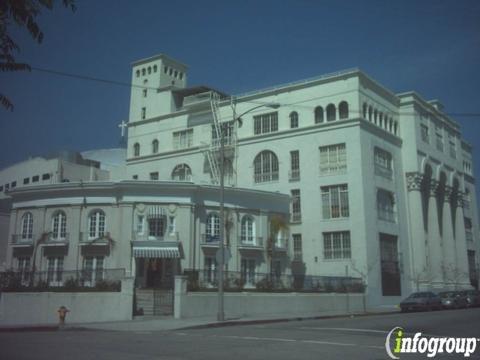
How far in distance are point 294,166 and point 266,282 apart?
60.1 ft

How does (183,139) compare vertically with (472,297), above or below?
above

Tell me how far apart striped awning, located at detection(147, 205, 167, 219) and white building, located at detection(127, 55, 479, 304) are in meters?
13.6

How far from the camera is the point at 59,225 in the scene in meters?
39.8

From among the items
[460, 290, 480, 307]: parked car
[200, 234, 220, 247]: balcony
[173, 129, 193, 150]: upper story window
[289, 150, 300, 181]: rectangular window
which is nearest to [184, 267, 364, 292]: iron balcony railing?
[200, 234, 220, 247]: balcony

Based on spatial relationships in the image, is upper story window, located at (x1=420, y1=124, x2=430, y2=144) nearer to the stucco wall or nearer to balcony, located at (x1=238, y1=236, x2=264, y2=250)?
balcony, located at (x1=238, y1=236, x2=264, y2=250)

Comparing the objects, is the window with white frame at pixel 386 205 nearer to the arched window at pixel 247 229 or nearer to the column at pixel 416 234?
the column at pixel 416 234

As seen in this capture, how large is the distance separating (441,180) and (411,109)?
10735mm

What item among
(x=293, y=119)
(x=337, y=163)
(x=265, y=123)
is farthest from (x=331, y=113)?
(x=265, y=123)

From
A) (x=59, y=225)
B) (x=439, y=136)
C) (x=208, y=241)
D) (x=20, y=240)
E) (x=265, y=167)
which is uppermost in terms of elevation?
(x=439, y=136)

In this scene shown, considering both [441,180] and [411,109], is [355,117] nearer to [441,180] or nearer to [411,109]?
[411,109]

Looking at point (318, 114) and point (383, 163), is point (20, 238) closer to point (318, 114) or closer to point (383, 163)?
point (318, 114)

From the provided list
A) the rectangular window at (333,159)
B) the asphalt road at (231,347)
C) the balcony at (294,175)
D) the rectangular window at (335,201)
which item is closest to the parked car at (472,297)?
the rectangular window at (335,201)

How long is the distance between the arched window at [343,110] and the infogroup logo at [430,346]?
35.7 meters

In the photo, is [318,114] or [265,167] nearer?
[318,114]
